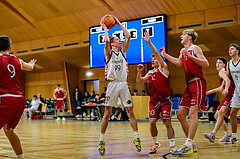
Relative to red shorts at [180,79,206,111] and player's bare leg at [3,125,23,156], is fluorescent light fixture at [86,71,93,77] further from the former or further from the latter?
player's bare leg at [3,125,23,156]

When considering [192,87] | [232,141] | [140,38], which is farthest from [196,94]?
[140,38]

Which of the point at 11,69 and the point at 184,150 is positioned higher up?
the point at 11,69

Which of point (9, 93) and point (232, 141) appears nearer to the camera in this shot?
point (9, 93)

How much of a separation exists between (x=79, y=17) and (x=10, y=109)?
12.9 metres

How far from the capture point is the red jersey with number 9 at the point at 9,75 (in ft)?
9.70

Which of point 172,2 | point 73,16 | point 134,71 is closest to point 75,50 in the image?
point 73,16

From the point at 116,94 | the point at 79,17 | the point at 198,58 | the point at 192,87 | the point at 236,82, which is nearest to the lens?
the point at 198,58

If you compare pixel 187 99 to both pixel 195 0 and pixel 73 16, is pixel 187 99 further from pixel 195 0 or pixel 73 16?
pixel 73 16

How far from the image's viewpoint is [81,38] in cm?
1653

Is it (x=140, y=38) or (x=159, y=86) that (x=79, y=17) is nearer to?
(x=140, y=38)

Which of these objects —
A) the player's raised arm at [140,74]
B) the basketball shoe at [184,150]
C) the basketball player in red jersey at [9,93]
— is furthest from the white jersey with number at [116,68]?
the basketball player in red jersey at [9,93]

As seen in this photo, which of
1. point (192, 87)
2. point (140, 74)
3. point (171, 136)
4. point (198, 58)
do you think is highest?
point (198, 58)

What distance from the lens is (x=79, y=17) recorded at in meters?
15.3

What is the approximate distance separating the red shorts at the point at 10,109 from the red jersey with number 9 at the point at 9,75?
0.07 metres
